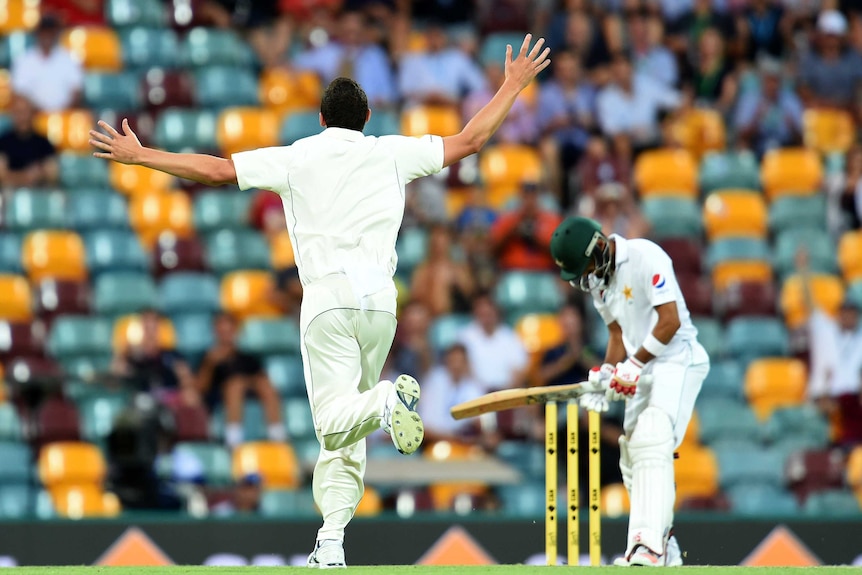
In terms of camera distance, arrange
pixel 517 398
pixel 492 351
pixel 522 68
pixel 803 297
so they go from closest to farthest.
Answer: pixel 522 68
pixel 517 398
pixel 492 351
pixel 803 297

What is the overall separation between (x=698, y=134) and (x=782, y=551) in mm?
5085

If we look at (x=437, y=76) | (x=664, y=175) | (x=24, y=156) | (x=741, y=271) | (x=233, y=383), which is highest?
(x=437, y=76)

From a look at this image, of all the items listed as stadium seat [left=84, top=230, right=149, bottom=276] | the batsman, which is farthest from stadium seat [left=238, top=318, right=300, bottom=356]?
the batsman

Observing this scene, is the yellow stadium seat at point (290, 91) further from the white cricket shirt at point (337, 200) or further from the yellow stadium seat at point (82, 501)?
the white cricket shirt at point (337, 200)

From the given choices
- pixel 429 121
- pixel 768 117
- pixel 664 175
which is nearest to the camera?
pixel 664 175

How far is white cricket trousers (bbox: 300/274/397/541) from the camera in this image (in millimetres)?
5504

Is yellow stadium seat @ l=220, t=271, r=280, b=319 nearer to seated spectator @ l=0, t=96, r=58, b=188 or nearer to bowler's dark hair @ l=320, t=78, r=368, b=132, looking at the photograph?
seated spectator @ l=0, t=96, r=58, b=188

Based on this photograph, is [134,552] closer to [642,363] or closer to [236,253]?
[642,363]

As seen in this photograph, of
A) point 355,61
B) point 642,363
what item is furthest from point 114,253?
point 642,363

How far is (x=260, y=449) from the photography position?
10023 millimetres

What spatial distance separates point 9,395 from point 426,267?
2.97m

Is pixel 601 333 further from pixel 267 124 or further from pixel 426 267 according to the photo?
pixel 267 124

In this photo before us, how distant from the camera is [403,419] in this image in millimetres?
5359

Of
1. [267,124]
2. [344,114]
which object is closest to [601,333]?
[267,124]
